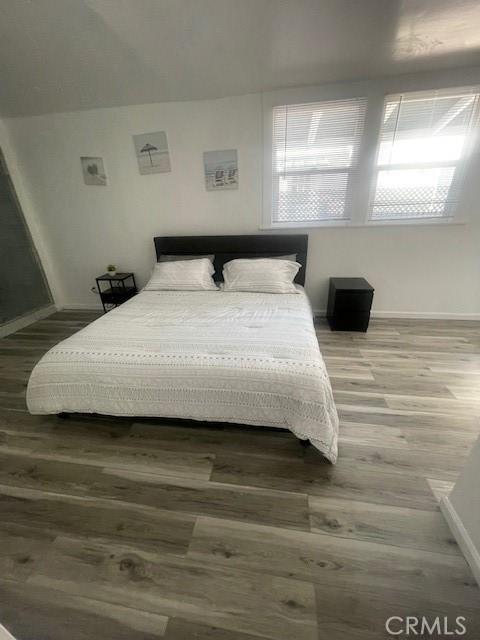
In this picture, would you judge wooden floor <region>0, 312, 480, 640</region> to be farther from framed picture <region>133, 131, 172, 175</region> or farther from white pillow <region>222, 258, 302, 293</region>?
framed picture <region>133, 131, 172, 175</region>

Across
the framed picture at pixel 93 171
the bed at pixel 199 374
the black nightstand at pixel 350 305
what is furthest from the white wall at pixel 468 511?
the framed picture at pixel 93 171

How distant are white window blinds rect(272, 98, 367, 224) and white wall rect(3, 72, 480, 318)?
21 centimetres

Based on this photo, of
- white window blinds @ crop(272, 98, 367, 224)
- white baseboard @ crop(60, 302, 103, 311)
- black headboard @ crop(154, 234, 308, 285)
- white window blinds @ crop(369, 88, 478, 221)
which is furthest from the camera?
white baseboard @ crop(60, 302, 103, 311)

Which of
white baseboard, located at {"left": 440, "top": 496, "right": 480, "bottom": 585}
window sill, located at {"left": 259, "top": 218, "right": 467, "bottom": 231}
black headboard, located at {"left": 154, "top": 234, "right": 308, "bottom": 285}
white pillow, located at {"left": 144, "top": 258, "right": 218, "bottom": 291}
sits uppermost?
window sill, located at {"left": 259, "top": 218, "right": 467, "bottom": 231}

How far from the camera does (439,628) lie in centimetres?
81

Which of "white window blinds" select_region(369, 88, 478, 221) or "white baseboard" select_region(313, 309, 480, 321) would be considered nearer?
"white window blinds" select_region(369, 88, 478, 221)

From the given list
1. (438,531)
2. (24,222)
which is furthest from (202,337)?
(24,222)

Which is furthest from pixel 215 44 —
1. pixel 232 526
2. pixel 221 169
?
pixel 232 526

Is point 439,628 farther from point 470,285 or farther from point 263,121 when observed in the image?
point 263,121

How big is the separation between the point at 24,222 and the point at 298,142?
3.44m

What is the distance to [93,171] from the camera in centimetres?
288

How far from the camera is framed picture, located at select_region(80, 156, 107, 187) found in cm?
285

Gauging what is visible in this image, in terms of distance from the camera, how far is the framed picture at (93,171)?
9.34ft

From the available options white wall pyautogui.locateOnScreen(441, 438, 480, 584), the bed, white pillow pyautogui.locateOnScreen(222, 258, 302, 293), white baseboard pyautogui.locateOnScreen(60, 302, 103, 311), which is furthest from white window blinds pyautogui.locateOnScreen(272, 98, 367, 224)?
white baseboard pyautogui.locateOnScreen(60, 302, 103, 311)
